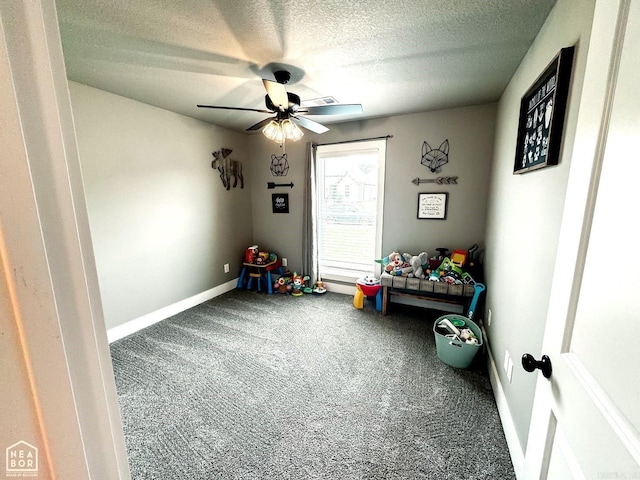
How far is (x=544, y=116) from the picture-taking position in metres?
1.24

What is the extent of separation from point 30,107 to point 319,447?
1774 mm

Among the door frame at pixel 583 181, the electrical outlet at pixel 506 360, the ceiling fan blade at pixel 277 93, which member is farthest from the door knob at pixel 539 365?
the ceiling fan blade at pixel 277 93

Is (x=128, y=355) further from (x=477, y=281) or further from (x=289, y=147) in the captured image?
(x=477, y=281)

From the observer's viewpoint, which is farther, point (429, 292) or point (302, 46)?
point (429, 292)

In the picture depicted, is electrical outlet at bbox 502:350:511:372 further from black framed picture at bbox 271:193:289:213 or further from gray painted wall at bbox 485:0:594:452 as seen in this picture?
black framed picture at bbox 271:193:289:213

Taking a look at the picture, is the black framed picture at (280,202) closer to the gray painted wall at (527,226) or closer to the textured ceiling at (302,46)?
the textured ceiling at (302,46)

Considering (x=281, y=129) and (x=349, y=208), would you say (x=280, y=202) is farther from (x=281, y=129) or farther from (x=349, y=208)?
(x=281, y=129)

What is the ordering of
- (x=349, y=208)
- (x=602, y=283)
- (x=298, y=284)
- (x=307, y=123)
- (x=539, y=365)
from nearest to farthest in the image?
(x=602, y=283)
(x=539, y=365)
(x=307, y=123)
(x=349, y=208)
(x=298, y=284)

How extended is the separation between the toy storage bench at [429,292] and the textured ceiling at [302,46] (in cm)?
183

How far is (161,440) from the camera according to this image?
4.82 feet

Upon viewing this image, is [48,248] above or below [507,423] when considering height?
above

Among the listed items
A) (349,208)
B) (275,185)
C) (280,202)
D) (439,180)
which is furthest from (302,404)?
(275,185)

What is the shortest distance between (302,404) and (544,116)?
7.14ft

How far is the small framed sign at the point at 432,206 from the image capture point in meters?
2.88
